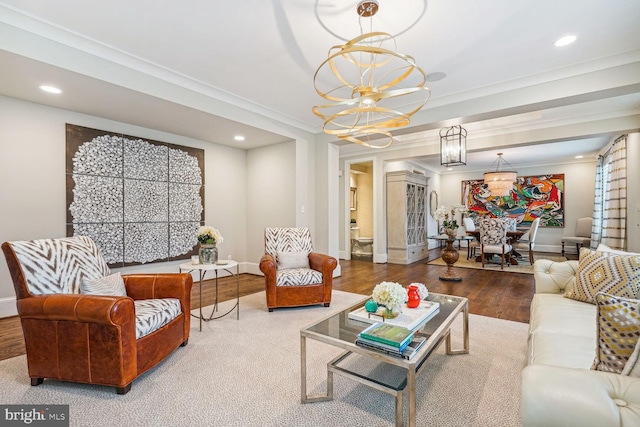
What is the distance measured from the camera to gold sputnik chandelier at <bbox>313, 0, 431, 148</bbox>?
207 cm

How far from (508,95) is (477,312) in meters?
2.43

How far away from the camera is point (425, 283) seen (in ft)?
15.9

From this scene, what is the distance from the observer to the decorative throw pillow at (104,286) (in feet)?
6.86

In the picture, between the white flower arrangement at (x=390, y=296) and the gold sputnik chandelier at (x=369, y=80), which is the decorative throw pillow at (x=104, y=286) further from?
the gold sputnik chandelier at (x=369, y=80)

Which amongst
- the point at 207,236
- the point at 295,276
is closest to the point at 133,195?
the point at 207,236

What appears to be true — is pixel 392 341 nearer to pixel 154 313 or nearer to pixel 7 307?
pixel 154 313

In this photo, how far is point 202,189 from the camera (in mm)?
4922

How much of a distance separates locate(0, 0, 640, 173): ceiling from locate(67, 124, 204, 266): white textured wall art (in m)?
0.42

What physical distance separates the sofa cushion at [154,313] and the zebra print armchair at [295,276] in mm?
1103

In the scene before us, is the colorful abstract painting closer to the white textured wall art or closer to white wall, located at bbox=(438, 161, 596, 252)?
white wall, located at bbox=(438, 161, 596, 252)

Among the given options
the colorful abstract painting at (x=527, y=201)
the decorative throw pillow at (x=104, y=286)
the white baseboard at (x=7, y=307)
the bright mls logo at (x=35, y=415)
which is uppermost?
the colorful abstract painting at (x=527, y=201)

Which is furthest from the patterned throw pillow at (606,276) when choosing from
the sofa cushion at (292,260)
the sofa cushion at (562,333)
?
the sofa cushion at (292,260)

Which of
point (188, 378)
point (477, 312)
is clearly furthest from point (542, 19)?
point (188, 378)

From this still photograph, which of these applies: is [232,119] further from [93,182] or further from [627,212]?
[627,212]
